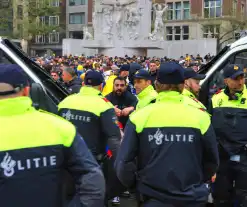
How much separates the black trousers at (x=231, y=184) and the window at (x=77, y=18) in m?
61.5

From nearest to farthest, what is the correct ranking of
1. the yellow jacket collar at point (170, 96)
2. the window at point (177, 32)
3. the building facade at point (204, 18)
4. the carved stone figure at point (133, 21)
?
1. the yellow jacket collar at point (170, 96)
2. the carved stone figure at point (133, 21)
3. the building facade at point (204, 18)
4. the window at point (177, 32)

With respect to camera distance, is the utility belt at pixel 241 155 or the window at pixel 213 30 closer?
the utility belt at pixel 241 155

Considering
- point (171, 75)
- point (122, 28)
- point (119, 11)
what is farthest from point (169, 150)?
point (122, 28)

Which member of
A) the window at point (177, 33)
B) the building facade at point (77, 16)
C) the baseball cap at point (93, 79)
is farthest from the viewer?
the building facade at point (77, 16)

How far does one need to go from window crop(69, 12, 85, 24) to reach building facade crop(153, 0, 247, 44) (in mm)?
12378

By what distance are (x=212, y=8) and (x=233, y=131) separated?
52.5 meters

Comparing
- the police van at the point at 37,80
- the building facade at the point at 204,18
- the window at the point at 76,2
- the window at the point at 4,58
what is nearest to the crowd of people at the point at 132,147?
the police van at the point at 37,80

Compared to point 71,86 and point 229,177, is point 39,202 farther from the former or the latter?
point 71,86

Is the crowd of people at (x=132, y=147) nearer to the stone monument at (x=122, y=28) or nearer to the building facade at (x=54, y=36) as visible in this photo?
the stone monument at (x=122, y=28)

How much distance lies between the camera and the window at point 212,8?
180 ft

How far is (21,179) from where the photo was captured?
2658 mm

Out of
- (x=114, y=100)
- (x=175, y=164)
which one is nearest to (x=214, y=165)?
(x=175, y=164)

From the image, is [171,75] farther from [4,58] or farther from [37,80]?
[4,58]

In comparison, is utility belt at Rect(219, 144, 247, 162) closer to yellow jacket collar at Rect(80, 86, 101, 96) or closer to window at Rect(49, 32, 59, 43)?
yellow jacket collar at Rect(80, 86, 101, 96)
